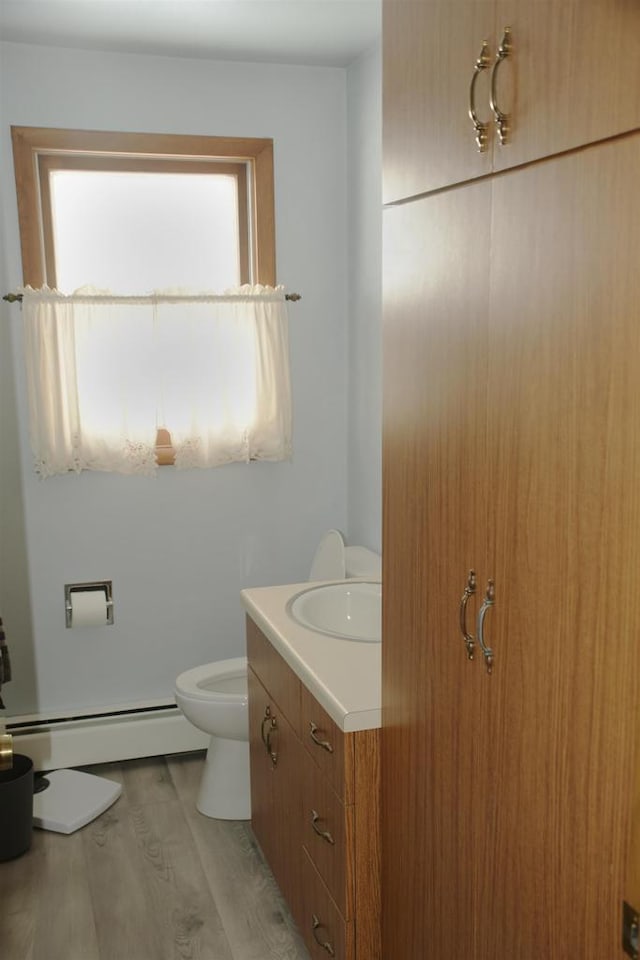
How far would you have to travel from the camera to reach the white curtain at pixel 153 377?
3094mm

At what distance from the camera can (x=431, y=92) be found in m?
1.37

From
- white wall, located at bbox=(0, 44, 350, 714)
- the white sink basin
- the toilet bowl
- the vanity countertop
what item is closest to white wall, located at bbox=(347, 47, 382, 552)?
white wall, located at bbox=(0, 44, 350, 714)

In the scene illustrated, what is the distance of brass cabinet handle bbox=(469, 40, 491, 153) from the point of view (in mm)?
1203

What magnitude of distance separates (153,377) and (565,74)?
2.35 m

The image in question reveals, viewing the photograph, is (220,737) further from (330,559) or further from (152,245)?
(152,245)

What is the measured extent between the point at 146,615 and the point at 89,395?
0.86 meters

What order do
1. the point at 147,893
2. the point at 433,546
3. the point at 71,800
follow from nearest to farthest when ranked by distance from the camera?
1. the point at 433,546
2. the point at 147,893
3. the point at 71,800

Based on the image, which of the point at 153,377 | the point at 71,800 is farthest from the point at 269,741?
the point at 153,377

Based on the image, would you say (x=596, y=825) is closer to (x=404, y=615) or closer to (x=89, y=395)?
(x=404, y=615)

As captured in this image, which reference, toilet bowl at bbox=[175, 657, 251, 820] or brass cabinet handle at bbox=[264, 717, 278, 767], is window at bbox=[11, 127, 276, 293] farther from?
brass cabinet handle at bbox=[264, 717, 278, 767]

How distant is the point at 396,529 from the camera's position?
5.28 ft

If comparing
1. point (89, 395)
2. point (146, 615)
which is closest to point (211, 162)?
point (89, 395)

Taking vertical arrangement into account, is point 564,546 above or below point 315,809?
above

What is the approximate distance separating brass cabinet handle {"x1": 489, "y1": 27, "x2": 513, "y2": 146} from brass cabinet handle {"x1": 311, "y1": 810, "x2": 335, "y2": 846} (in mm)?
1432
